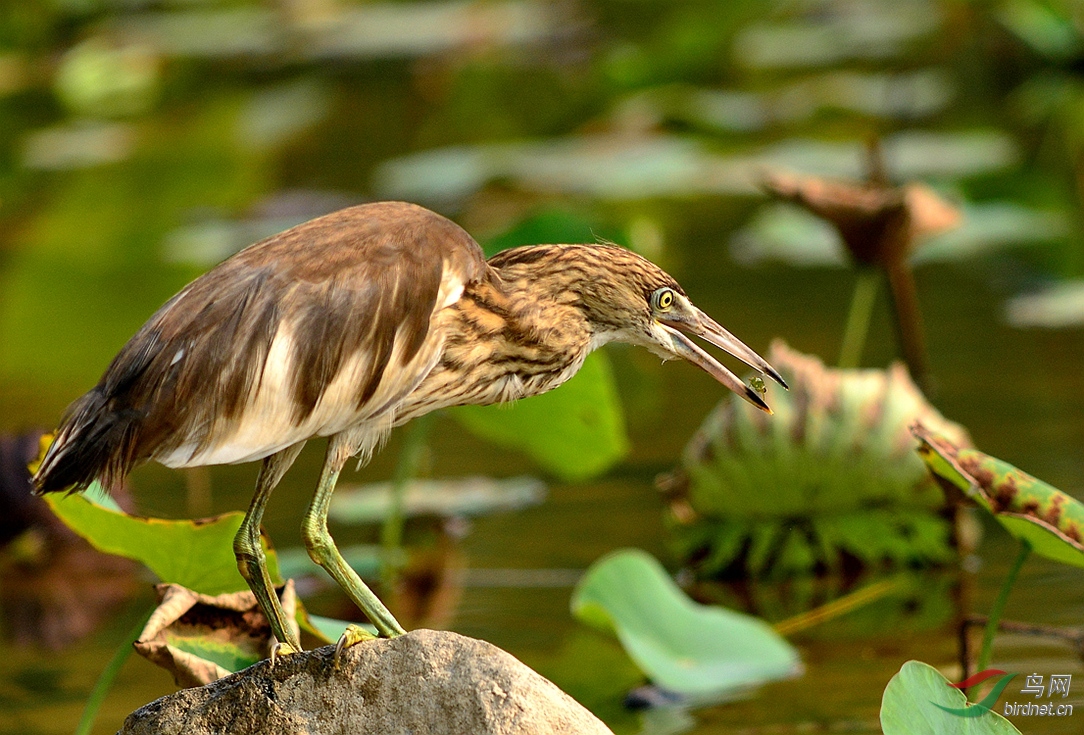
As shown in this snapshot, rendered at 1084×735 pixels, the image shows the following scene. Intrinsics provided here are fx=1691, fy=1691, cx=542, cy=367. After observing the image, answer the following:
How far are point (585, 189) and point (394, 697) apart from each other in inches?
205

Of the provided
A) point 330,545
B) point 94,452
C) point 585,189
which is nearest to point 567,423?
point 330,545

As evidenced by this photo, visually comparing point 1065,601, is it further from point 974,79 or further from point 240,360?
point 974,79

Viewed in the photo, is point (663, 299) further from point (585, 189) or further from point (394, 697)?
point (585, 189)

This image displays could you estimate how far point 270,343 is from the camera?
6.88 ft

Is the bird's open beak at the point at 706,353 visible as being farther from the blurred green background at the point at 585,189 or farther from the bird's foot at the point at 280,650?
the blurred green background at the point at 585,189

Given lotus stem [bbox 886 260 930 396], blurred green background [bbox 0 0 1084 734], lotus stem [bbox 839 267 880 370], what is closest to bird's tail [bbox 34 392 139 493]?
blurred green background [bbox 0 0 1084 734]

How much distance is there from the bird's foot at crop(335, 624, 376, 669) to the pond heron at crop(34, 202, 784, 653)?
61mm

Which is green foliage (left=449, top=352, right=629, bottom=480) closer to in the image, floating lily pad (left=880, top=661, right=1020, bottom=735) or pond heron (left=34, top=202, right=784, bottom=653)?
pond heron (left=34, top=202, right=784, bottom=653)

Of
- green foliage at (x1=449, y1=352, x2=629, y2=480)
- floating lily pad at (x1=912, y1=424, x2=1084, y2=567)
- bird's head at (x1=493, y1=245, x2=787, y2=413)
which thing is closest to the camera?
bird's head at (x1=493, y1=245, x2=787, y2=413)

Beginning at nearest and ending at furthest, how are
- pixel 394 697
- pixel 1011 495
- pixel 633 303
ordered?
pixel 394 697 → pixel 633 303 → pixel 1011 495

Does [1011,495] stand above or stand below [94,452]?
below

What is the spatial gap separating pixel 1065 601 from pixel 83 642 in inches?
82.3

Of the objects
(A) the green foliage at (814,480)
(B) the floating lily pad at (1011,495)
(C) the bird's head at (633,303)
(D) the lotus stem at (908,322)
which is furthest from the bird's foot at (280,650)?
(D) the lotus stem at (908,322)

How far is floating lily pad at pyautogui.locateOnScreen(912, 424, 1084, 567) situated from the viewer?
2467 millimetres
